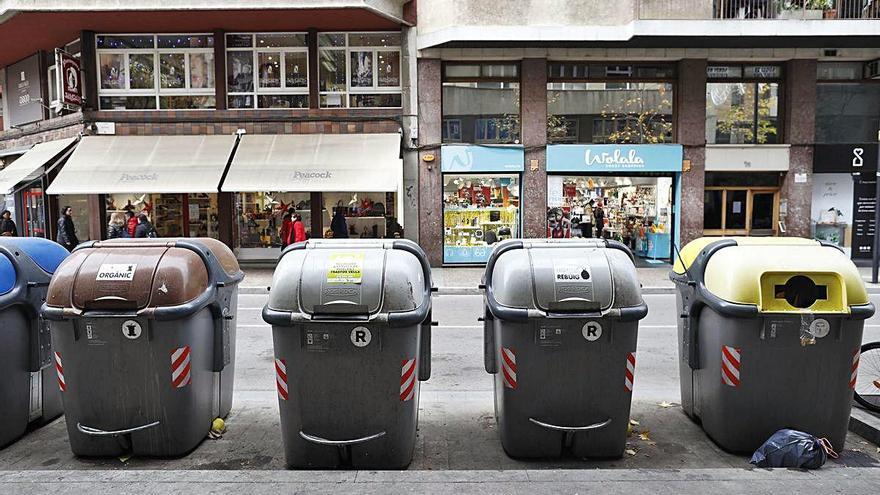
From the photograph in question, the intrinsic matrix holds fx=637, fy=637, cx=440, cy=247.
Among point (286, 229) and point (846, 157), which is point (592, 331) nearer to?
point (286, 229)

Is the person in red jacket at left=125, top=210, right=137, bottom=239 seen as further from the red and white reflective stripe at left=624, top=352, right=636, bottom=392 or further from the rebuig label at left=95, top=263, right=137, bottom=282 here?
the red and white reflective stripe at left=624, top=352, right=636, bottom=392

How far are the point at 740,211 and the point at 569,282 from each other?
1588 cm

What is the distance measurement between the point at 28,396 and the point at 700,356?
5.64 meters

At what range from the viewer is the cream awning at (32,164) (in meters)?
17.4

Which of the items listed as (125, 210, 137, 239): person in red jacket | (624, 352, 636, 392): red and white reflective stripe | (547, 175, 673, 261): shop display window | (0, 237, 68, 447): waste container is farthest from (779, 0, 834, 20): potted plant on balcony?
(125, 210, 137, 239): person in red jacket

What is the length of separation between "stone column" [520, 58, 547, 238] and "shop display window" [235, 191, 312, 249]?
6.39m

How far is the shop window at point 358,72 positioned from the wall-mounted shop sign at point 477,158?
83.5 inches

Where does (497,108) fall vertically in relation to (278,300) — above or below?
above

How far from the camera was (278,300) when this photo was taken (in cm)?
445

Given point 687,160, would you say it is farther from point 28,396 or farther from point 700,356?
point 28,396

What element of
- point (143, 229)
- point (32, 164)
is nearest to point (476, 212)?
point (143, 229)

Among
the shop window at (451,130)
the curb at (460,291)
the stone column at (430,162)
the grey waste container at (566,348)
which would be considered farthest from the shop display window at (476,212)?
the grey waste container at (566,348)

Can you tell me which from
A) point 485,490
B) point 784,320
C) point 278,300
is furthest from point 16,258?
point 784,320

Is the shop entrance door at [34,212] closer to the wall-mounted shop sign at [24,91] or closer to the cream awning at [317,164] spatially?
the wall-mounted shop sign at [24,91]
